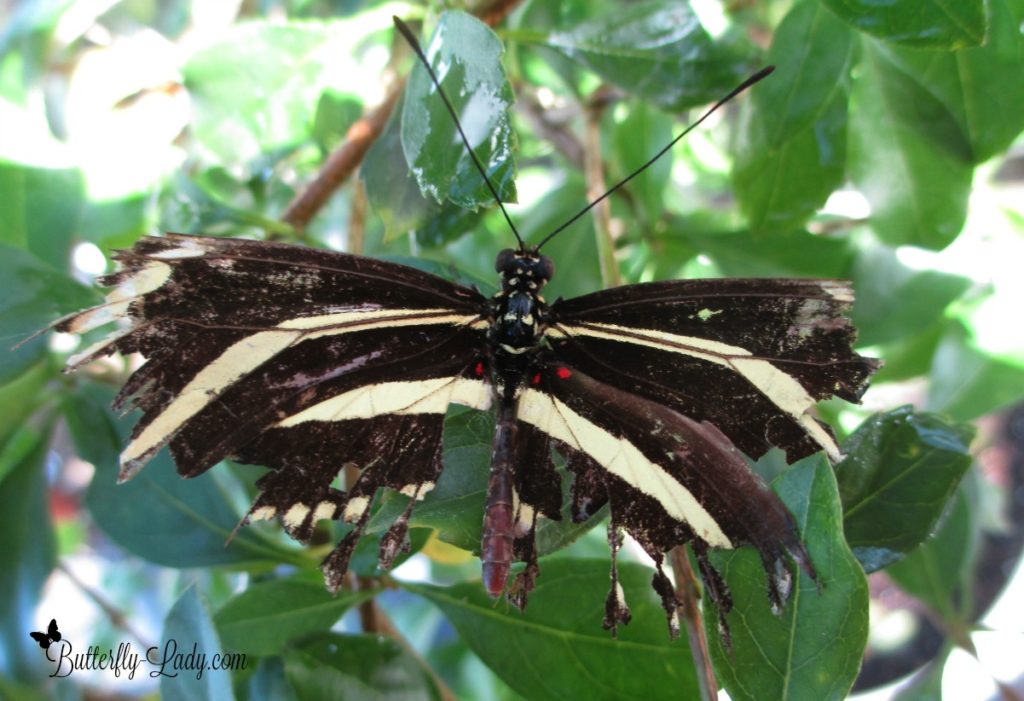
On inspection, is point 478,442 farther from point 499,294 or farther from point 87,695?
point 87,695

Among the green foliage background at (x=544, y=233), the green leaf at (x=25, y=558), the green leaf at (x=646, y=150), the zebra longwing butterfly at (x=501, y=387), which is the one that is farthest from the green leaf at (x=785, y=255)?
the green leaf at (x=25, y=558)

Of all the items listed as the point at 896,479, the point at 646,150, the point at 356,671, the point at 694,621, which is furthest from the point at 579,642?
the point at 646,150

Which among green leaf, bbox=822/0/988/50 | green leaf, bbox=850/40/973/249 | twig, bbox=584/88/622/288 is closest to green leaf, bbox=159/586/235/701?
twig, bbox=584/88/622/288

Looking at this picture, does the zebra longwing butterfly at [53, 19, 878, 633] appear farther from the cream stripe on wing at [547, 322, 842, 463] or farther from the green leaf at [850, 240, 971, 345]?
the green leaf at [850, 240, 971, 345]

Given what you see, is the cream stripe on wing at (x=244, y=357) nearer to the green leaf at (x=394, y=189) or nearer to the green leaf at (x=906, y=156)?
the green leaf at (x=394, y=189)

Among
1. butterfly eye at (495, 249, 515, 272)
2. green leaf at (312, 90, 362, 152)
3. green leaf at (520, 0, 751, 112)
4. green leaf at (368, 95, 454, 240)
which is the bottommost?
butterfly eye at (495, 249, 515, 272)
